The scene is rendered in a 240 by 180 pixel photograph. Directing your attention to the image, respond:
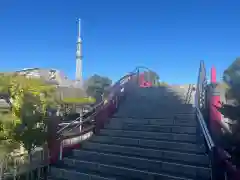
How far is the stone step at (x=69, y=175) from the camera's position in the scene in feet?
22.1

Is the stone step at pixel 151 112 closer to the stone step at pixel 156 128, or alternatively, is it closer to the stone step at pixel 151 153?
the stone step at pixel 156 128

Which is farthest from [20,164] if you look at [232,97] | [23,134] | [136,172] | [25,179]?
[232,97]

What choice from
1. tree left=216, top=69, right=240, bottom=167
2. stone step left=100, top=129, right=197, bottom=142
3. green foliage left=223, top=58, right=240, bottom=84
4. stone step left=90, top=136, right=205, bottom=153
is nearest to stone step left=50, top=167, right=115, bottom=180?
stone step left=90, top=136, right=205, bottom=153

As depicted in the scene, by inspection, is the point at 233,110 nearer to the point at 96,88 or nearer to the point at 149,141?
the point at 149,141

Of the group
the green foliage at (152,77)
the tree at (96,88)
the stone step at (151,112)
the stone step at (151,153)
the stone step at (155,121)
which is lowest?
the stone step at (151,153)

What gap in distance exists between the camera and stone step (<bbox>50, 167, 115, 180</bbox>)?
6742mm

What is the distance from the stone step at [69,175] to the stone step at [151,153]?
1.17 m

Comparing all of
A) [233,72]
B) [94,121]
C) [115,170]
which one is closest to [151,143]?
[115,170]

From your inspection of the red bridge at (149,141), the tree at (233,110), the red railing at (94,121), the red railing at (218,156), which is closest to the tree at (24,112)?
the red railing at (94,121)

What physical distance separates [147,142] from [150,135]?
367 mm

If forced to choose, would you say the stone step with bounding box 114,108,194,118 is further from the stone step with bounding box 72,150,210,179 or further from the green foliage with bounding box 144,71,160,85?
the green foliage with bounding box 144,71,160,85

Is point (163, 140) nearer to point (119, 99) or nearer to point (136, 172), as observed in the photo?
point (136, 172)

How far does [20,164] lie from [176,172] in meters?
4.19

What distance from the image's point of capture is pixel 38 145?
282 inches
